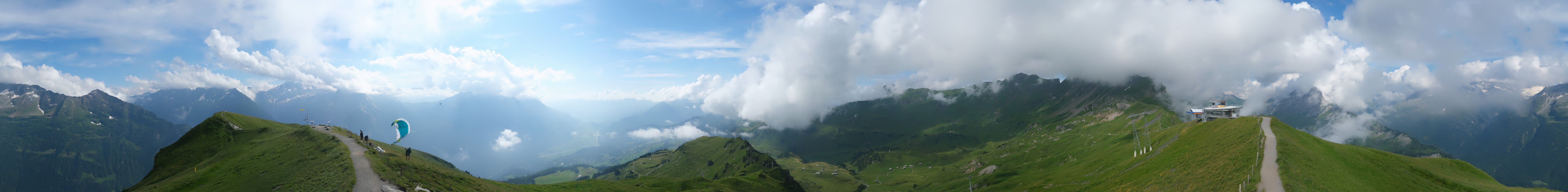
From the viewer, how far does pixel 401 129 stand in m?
77.8

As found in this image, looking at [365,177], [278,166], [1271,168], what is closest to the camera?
[365,177]

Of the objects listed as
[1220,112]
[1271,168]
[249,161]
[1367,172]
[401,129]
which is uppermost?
[1220,112]

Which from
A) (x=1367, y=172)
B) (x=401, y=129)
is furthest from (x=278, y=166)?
(x=1367, y=172)

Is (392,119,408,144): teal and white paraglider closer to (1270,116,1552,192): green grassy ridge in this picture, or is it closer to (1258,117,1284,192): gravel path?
(1258,117,1284,192): gravel path

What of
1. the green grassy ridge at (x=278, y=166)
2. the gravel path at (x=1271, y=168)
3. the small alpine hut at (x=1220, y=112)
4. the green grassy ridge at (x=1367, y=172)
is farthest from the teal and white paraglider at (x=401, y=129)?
the small alpine hut at (x=1220, y=112)

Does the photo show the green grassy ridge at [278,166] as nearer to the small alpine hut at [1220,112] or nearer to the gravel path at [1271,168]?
the gravel path at [1271,168]

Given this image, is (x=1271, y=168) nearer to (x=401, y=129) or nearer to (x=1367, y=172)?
(x=1367, y=172)

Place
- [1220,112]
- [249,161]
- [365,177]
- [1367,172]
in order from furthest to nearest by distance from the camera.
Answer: [1220,112]
[249,161]
[1367,172]
[365,177]

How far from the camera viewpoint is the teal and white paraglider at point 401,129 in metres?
74.1

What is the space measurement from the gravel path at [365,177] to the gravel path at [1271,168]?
101 meters

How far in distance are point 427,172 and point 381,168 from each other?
17.4 ft

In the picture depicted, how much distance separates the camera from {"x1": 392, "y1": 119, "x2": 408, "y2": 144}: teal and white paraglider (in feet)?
243

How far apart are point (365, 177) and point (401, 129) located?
16.8 meters

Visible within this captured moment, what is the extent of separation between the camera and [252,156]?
87.4 metres
